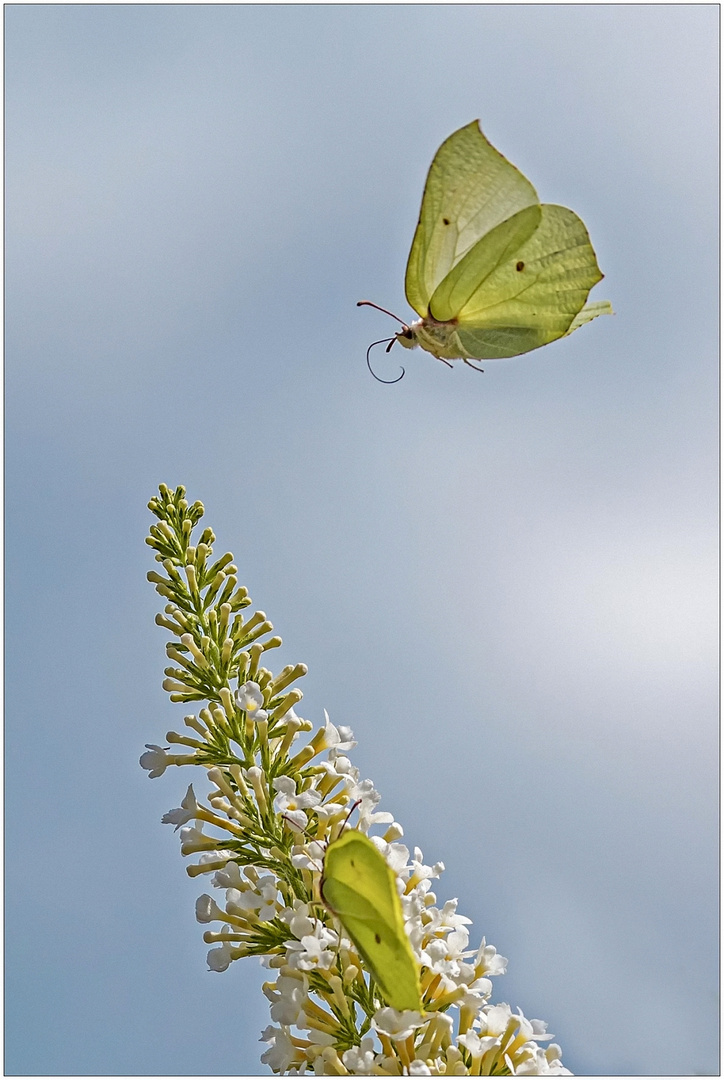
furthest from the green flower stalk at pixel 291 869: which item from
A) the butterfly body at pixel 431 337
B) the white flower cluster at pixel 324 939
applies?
the butterfly body at pixel 431 337

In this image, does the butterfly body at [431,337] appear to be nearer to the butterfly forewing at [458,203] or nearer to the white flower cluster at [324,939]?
the butterfly forewing at [458,203]

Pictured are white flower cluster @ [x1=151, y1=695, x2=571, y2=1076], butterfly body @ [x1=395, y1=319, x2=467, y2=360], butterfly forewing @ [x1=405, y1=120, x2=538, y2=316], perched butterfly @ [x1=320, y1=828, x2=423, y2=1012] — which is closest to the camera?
perched butterfly @ [x1=320, y1=828, x2=423, y2=1012]

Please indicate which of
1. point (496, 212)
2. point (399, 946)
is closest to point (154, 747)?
point (399, 946)

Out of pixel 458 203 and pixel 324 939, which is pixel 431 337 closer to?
pixel 458 203

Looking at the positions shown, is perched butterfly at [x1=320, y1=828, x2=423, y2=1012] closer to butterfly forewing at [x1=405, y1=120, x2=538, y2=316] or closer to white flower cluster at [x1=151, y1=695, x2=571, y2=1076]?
white flower cluster at [x1=151, y1=695, x2=571, y2=1076]

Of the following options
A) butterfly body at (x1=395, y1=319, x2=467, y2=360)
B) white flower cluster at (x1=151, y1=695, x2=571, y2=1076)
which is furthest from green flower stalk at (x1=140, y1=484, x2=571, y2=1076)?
butterfly body at (x1=395, y1=319, x2=467, y2=360)

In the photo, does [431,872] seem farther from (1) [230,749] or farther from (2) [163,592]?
(2) [163,592]
